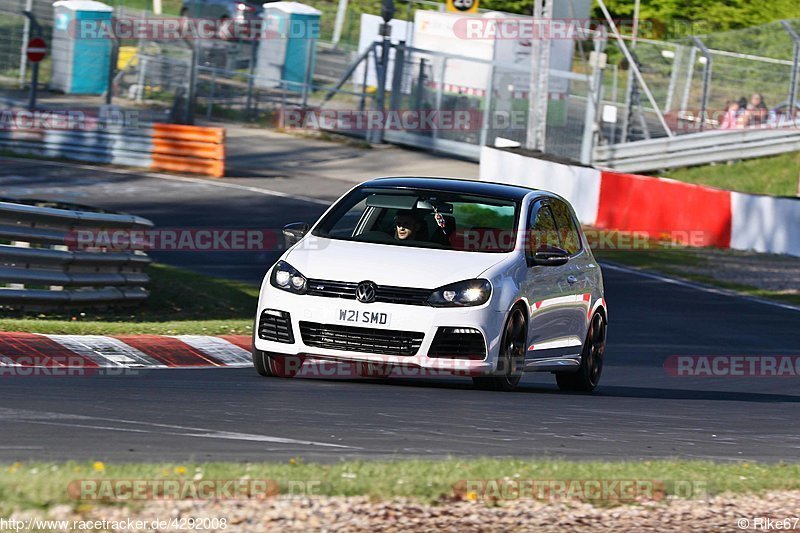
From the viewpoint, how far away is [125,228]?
1473 centimetres

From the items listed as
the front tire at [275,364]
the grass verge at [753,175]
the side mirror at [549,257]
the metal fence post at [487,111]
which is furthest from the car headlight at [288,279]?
the metal fence post at [487,111]


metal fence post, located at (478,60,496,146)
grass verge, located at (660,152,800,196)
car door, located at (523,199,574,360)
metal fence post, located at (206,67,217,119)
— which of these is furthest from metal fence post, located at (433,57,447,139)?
car door, located at (523,199,574,360)

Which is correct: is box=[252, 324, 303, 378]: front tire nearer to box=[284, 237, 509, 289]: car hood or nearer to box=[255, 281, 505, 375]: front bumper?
box=[255, 281, 505, 375]: front bumper

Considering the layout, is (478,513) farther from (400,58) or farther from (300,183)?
(400,58)

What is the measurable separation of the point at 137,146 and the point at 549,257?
21082 millimetres

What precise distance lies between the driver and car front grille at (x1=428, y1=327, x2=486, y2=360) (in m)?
1.09

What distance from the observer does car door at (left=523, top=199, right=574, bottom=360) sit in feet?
34.8

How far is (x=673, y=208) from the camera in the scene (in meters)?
25.4

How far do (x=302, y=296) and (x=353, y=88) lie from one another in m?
29.9

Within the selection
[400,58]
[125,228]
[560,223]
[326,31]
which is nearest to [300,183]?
[400,58]

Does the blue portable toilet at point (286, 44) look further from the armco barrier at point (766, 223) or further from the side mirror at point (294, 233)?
the side mirror at point (294, 233)

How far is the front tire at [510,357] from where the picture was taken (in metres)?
10.1

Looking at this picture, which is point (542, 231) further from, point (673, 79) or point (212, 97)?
point (212, 97)

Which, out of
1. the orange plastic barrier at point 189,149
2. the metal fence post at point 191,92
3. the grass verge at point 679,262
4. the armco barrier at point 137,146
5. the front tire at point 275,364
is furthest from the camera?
the metal fence post at point 191,92
